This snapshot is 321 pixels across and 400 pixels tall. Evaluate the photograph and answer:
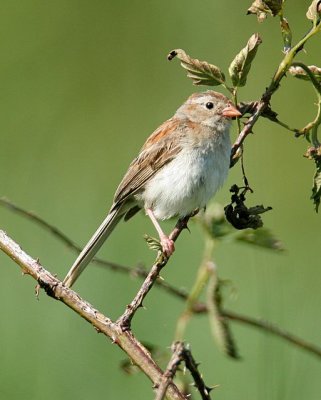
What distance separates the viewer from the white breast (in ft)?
12.3

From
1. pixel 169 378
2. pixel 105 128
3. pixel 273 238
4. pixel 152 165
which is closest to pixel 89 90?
pixel 105 128

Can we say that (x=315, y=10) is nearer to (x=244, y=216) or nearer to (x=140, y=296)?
(x=244, y=216)

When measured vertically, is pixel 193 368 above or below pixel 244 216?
below

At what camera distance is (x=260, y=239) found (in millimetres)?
2051

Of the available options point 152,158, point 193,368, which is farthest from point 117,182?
point 193,368

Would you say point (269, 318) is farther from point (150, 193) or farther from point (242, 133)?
point (150, 193)

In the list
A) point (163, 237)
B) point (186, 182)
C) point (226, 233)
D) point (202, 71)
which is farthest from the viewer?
point (186, 182)

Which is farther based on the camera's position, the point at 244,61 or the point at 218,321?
the point at 244,61

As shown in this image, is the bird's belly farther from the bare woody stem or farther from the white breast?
the bare woody stem

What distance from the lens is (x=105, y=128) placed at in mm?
6066

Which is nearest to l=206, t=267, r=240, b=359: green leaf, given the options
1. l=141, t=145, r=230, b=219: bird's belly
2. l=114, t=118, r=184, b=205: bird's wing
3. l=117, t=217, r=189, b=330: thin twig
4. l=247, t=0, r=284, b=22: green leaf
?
l=117, t=217, r=189, b=330: thin twig

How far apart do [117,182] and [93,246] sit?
1.77 m

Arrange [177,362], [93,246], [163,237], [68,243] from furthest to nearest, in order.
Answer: [163,237], [93,246], [68,243], [177,362]

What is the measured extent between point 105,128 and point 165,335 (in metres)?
2.76
